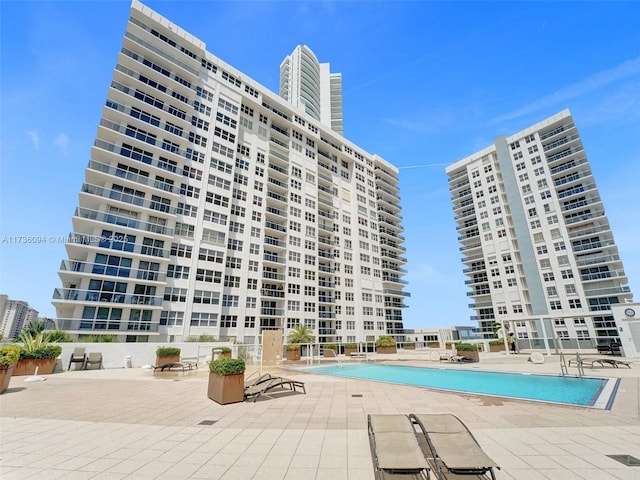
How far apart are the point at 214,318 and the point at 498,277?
5436 cm

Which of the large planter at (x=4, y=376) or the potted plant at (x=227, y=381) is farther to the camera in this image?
the large planter at (x=4, y=376)

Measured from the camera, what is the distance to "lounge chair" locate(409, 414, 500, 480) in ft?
12.9

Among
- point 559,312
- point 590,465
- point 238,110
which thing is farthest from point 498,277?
point 590,465

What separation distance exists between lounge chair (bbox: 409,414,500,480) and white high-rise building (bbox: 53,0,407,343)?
106 ft

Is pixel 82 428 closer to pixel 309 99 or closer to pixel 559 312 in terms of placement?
pixel 559 312

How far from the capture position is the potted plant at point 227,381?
995cm

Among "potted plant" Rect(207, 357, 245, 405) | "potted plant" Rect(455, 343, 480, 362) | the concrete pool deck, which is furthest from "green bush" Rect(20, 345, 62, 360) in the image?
"potted plant" Rect(455, 343, 480, 362)

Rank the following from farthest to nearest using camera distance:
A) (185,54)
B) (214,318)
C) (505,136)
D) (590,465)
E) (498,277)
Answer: (505,136) → (498,277) → (185,54) → (214,318) → (590,465)

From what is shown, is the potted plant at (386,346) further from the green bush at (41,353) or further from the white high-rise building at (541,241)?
the green bush at (41,353)

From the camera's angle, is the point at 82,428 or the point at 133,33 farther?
the point at 133,33

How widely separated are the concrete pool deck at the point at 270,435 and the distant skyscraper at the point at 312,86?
86418 millimetres

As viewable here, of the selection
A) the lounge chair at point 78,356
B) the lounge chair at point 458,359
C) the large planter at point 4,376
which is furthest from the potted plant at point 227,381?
the lounge chair at point 458,359

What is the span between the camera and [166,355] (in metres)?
21.8

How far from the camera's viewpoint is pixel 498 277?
57812mm
